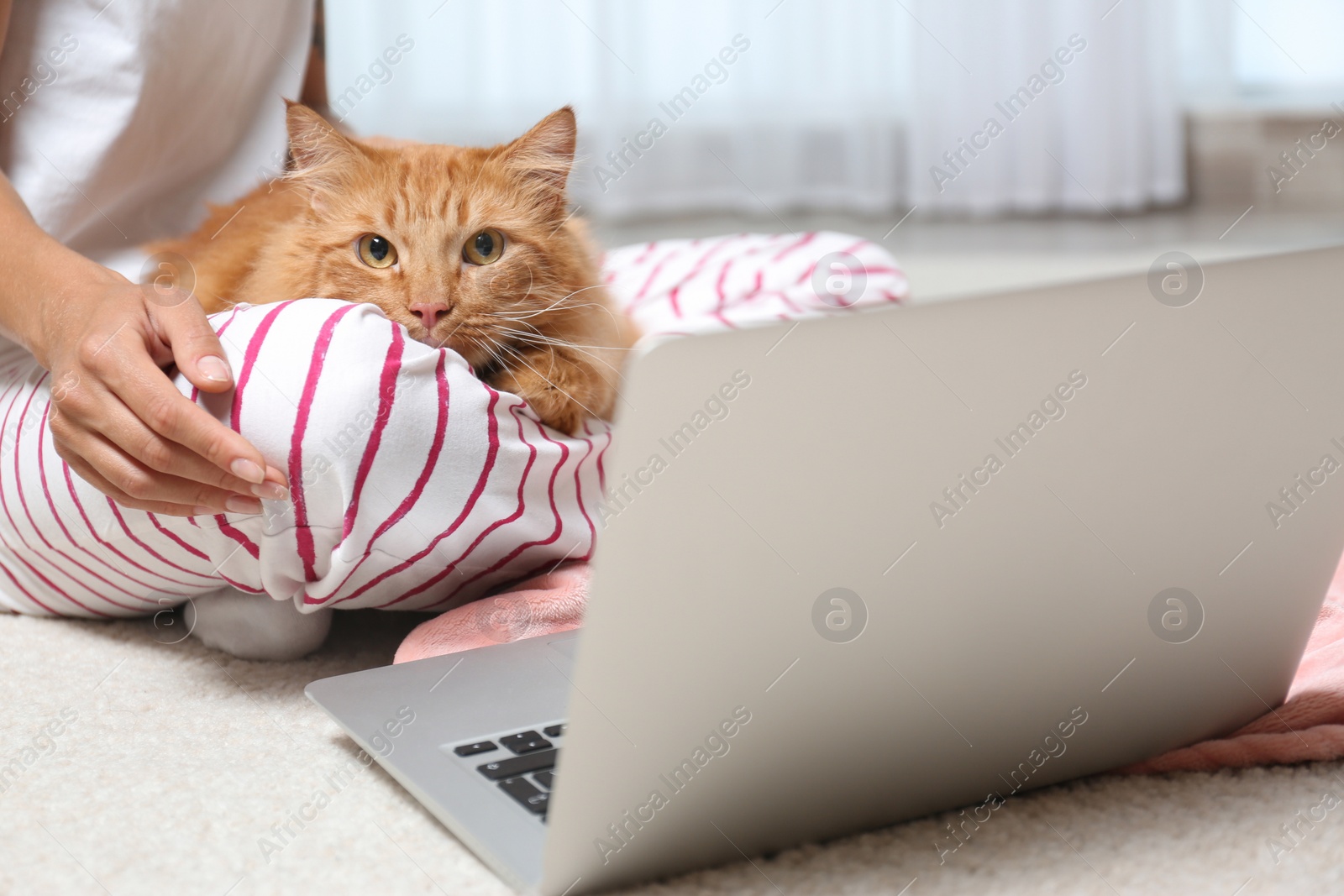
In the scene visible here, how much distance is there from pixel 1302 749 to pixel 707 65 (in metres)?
3.08

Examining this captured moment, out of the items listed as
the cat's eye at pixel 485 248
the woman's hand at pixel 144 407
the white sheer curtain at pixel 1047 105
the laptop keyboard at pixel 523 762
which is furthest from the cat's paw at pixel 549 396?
the white sheer curtain at pixel 1047 105

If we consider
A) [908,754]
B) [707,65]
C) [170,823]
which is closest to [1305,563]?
[908,754]

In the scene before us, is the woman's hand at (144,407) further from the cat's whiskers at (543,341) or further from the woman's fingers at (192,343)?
the cat's whiskers at (543,341)

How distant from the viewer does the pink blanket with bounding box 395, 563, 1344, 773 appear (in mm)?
693

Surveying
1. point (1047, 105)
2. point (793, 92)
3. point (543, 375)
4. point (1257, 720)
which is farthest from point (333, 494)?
point (1047, 105)

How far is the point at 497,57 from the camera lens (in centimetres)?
336

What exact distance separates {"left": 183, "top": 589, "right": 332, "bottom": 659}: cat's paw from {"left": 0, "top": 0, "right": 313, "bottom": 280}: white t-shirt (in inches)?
14.9

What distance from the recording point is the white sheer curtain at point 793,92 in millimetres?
3359

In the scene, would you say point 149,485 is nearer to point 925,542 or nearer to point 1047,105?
point 925,542

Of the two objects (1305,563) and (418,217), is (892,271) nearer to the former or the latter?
(418,217)

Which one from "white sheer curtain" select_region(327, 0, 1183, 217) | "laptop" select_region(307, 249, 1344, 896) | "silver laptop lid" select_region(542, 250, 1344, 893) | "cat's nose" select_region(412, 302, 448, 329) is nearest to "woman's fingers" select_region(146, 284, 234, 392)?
"cat's nose" select_region(412, 302, 448, 329)

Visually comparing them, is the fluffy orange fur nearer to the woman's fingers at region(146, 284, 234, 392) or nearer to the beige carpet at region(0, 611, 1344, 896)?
the woman's fingers at region(146, 284, 234, 392)

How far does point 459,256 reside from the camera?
40.3 inches

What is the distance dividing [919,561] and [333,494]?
481 mm
